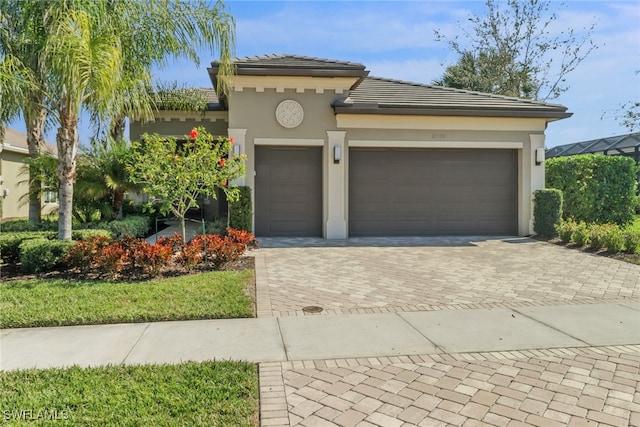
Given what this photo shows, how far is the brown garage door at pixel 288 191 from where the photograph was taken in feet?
37.7

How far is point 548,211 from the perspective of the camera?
11.4 metres

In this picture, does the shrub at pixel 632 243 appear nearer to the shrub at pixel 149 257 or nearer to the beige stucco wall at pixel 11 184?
the shrub at pixel 149 257

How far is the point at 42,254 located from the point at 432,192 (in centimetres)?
978

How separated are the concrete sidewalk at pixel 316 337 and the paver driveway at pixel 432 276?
1.77 ft

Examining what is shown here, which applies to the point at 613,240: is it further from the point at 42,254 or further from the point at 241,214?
the point at 42,254

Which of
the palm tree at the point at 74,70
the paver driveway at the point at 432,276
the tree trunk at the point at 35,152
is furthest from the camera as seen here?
the tree trunk at the point at 35,152

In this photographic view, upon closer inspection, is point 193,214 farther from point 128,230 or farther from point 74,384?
Result: point 74,384

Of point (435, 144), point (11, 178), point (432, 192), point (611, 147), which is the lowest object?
point (432, 192)

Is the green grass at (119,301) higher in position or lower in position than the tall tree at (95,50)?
lower

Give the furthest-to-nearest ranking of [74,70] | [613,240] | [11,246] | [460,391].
A: [613,240], [11,246], [74,70], [460,391]

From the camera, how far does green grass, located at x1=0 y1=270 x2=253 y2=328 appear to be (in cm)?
471

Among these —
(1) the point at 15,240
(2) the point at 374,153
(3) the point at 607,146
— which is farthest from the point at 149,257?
(3) the point at 607,146

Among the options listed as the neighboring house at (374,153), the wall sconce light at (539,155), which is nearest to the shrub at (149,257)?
the neighboring house at (374,153)

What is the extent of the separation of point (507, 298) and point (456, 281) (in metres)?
1.06
